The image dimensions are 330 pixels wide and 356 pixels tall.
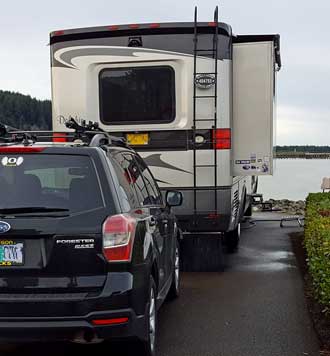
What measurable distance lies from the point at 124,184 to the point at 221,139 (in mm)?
3592

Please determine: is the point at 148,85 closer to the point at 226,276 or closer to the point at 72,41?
the point at 72,41

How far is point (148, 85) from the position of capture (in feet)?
26.3

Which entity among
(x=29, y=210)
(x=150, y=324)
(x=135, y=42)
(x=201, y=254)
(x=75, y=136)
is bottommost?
(x=201, y=254)

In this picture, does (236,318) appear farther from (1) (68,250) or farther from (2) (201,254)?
(1) (68,250)

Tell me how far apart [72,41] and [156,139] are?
1785 mm

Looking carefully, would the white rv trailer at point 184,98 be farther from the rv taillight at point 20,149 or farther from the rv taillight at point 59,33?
the rv taillight at point 20,149

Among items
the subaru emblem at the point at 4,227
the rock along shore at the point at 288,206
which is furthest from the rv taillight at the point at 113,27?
the rock along shore at the point at 288,206

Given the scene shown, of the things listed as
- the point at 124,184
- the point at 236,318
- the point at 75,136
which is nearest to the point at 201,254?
the point at 236,318

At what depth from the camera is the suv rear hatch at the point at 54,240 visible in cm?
392

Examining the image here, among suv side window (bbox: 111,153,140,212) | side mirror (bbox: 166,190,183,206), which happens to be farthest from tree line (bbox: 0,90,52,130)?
suv side window (bbox: 111,153,140,212)

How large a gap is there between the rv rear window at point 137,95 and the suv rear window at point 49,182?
152 inches

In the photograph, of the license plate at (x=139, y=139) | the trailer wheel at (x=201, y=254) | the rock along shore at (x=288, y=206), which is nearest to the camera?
the license plate at (x=139, y=139)

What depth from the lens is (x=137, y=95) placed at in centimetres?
805

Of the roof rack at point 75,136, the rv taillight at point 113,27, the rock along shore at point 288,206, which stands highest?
the rv taillight at point 113,27
